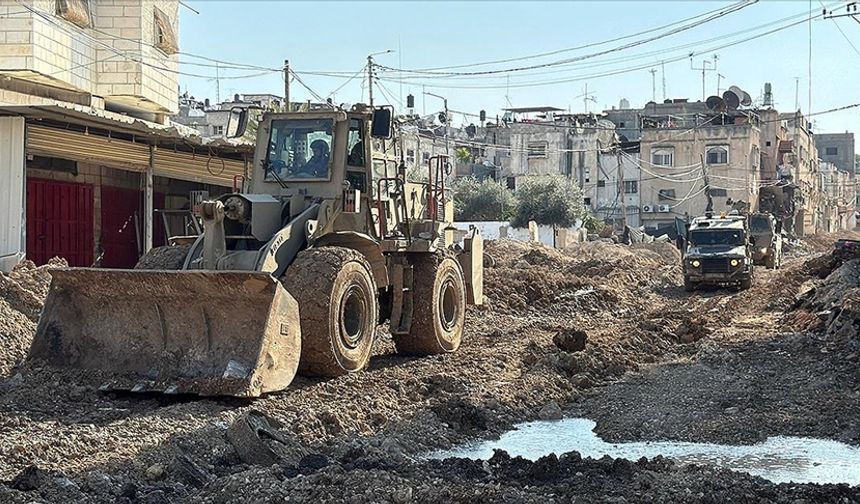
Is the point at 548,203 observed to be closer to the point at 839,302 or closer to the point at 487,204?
the point at 487,204

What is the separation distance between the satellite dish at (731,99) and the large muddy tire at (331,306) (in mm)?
56581

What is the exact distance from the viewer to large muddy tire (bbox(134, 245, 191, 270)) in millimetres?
11531

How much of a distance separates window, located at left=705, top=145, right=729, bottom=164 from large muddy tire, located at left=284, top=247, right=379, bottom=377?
5377cm

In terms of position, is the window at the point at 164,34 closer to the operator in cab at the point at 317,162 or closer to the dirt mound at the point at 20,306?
the dirt mound at the point at 20,306

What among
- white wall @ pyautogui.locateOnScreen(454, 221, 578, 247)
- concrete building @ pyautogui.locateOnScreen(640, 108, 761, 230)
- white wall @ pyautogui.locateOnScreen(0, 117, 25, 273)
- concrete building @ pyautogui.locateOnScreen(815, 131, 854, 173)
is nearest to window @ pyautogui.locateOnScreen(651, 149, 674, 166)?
concrete building @ pyautogui.locateOnScreen(640, 108, 761, 230)

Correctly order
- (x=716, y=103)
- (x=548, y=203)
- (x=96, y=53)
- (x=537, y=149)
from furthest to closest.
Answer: (x=716, y=103) → (x=537, y=149) → (x=548, y=203) → (x=96, y=53)

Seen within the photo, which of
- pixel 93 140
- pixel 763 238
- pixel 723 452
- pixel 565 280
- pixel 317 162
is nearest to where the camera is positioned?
pixel 723 452

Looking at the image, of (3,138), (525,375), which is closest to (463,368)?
(525,375)

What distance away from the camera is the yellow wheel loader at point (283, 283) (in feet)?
31.9

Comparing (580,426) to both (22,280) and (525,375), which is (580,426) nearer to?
(525,375)

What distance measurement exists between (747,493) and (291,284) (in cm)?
534

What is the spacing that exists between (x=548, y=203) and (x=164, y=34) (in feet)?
90.4

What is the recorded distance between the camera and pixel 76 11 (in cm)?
2370

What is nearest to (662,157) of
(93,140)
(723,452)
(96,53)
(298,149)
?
(96,53)
